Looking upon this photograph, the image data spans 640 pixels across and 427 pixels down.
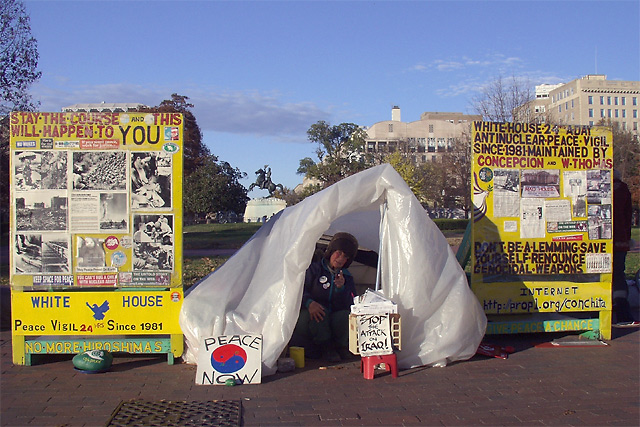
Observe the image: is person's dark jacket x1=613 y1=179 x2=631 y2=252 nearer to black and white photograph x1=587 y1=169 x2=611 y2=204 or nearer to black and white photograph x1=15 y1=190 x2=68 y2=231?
black and white photograph x1=587 y1=169 x2=611 y2=204

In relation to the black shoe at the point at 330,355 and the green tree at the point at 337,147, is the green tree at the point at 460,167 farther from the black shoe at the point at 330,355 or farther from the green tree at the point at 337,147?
the black shoe at the point at 330,355

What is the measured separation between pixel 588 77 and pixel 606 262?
113 meters

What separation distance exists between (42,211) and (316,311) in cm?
267

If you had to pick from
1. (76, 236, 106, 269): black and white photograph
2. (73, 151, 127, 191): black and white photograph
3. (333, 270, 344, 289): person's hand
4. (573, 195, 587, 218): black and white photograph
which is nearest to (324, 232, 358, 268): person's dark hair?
(333, 270, 344, 289): person's hand

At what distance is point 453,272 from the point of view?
5473 mm

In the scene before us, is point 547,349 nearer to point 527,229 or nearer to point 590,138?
point 527,229

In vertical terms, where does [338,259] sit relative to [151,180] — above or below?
below

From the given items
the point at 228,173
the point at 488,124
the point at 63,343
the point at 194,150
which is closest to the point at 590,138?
the point at 488,124

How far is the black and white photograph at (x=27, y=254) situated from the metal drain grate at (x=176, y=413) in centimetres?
172

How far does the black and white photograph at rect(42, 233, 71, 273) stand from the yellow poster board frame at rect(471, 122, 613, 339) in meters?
3.97

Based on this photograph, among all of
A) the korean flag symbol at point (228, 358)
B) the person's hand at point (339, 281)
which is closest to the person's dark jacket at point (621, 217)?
the person's hand at point (339, 281)

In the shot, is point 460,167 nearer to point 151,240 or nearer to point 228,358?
point 151,240

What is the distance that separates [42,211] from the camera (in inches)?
205

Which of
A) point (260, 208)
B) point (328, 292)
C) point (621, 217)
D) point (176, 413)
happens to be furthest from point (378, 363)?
point (260, 208)
